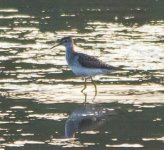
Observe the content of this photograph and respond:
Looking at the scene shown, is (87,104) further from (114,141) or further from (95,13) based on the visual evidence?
(95,13)

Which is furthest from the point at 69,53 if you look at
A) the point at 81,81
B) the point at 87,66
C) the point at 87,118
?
the point at 87,118

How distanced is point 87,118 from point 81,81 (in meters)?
3.91

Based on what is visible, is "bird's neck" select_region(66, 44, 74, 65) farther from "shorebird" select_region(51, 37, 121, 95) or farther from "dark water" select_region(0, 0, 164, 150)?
"dark water" select_region(0, 0, 164, 150)

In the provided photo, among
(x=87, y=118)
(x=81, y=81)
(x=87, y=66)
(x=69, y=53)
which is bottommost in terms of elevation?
(x=87, y=118)

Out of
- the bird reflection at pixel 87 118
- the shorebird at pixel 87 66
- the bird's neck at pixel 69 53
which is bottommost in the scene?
the bird reflection at pixel 87 118

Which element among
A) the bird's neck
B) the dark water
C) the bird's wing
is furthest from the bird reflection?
the bird's neck

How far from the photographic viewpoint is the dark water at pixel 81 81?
15.8 m

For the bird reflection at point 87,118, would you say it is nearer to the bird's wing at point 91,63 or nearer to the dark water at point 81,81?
the dark water at point 81,81

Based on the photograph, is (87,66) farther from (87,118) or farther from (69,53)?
(87,118)

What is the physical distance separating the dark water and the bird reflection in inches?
0.7

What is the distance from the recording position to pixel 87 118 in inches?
672

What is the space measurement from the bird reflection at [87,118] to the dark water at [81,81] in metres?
0.02

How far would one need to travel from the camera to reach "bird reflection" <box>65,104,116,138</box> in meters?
16.3

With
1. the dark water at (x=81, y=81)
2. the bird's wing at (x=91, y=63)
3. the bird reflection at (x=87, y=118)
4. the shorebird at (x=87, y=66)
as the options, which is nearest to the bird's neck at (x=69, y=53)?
the shorebird at (x=87, y=66)
